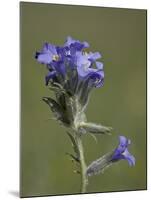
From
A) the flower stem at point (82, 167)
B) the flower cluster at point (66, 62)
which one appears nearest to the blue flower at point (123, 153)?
the flower stem at point (82, 167)

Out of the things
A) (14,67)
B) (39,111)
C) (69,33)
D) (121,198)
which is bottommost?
(121,198)

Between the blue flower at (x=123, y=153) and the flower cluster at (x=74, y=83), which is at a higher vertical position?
the flower cluster at (x=74, y=83)

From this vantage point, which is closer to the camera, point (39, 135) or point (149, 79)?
point (39, 135)

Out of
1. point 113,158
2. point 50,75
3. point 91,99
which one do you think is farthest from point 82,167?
point 50,75

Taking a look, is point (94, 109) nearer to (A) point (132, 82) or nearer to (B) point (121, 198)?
(A) point (132, 82)

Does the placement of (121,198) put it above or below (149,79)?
below

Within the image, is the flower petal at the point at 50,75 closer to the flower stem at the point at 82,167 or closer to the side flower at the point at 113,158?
the flower stem at the point at 82,167

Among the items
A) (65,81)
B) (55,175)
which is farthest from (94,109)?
(55,175)
